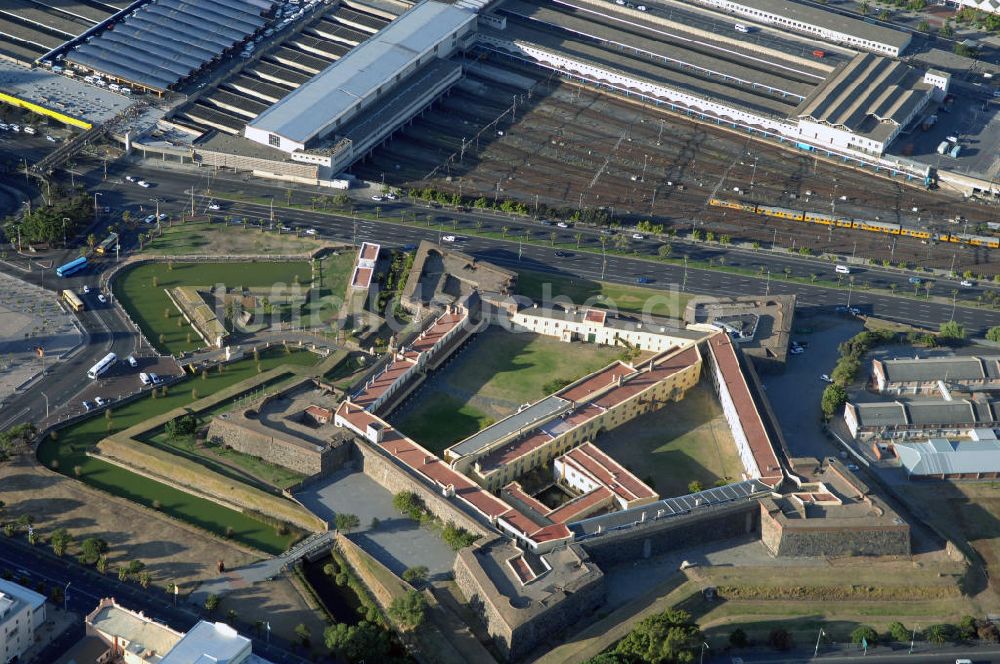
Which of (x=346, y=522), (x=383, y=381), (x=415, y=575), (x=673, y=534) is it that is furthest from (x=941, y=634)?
(x=383, y=381)

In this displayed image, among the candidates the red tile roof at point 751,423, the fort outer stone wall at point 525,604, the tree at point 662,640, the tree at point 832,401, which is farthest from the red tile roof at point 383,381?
the tree at point 832,401

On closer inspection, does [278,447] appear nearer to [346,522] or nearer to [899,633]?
[346,522]

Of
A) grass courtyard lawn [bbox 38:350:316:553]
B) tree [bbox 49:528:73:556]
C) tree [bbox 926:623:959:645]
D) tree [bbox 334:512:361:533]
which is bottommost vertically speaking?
tree [bbox 49:528:73:556]

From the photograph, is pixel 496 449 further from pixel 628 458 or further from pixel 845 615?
pixel 845 615

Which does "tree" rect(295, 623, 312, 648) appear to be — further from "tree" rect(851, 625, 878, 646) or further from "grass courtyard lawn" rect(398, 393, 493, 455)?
"tree" rect(851, 625, 878, 646)

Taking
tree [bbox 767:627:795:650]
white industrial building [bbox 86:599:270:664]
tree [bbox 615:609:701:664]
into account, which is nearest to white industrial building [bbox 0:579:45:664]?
white industrial building [bbox 86:599:270:664]

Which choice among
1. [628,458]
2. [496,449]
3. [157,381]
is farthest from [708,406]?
[157,381]
